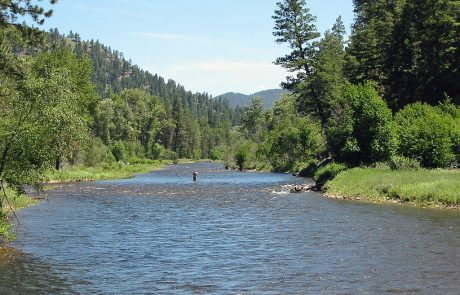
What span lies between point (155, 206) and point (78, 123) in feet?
63.5

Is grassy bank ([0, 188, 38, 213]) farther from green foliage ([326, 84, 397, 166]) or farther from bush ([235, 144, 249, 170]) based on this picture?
bush ([235, 144, 249, 170])

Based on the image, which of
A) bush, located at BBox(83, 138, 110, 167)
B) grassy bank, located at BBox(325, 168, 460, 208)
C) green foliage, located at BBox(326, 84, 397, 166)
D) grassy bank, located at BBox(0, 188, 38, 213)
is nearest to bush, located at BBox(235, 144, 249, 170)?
bush, located at BBox(83, 138, 110, 167)

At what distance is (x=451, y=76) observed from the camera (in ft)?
231

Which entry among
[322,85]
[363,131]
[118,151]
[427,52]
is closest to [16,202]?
[363,131]

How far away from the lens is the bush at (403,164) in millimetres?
48500

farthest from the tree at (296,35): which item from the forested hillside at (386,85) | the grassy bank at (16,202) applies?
the grassy bank at (16,202)

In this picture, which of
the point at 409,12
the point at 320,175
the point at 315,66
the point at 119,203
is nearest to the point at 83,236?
the point at 119,203

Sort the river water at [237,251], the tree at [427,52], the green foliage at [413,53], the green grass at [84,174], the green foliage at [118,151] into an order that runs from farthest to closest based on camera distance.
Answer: the green foliage at [118,151] → the green grass at [84,174] → the green foliage at [413,53] → the tree at [427,52] → the river water at [237,251]

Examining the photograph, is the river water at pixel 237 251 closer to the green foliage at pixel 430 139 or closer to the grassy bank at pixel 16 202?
the grassy bank at pixel 16 202

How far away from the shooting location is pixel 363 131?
54438 millimetres

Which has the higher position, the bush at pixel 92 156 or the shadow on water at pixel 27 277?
the bush at pixel 92 156

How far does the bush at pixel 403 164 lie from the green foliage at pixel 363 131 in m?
3.32

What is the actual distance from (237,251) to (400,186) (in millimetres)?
21737

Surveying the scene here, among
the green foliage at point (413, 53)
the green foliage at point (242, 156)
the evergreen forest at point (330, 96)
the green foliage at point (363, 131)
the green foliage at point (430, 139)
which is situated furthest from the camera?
the green foliage at point (242, 156)
